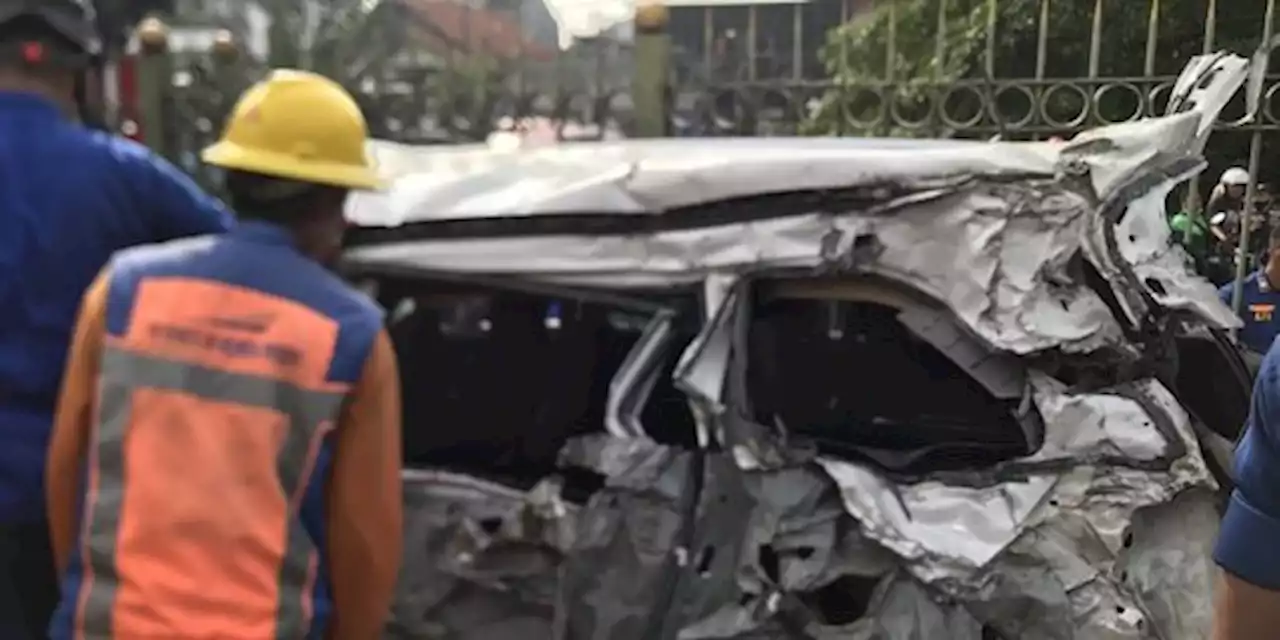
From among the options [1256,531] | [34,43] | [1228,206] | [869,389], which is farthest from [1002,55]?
[1256,531]

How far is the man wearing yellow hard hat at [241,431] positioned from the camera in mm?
1819

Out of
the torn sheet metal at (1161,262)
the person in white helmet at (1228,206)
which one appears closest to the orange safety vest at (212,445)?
the torn sheet metal at (1161,262)

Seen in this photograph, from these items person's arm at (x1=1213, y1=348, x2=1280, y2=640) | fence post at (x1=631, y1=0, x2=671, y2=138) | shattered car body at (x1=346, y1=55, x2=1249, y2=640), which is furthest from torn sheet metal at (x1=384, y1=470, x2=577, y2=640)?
fence post at (x1=631, y1=0, x2=671, y2=138)

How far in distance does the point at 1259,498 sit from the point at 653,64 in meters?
4.98

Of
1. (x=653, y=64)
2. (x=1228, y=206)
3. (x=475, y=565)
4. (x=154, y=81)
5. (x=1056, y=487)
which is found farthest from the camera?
(x=154, y=81)

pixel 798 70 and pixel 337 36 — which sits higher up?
pixel 337 36

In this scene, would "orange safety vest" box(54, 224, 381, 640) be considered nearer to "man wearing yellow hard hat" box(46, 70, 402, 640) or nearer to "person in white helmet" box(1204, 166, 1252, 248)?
"man wearing yellow hard hat" box(46, 70, 402, 640)

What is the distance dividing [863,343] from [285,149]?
6.75ft

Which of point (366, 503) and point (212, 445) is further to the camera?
point (366, 503)

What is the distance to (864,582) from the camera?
2.73m

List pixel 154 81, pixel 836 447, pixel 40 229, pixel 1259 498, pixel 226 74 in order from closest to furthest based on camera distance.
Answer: pixel 1259 498
pixel 40 229
pixel 836 447
pixel 154 81
pixel 226 74

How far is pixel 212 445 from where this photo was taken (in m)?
1.82

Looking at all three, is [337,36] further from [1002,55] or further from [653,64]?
[1002,55]

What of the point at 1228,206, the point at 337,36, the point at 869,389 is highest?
the point at 337,36
